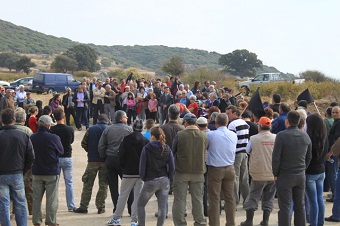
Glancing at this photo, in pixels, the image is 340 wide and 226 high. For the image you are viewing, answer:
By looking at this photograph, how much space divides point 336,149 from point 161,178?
296cm

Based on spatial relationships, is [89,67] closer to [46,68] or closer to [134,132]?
[46,68]

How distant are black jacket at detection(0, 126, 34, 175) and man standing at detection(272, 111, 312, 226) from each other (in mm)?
3644

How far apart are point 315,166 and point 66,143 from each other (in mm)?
4205

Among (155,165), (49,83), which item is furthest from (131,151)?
(49,83)

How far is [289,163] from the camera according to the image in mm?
7988

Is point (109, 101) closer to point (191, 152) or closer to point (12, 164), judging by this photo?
point (191, 152)

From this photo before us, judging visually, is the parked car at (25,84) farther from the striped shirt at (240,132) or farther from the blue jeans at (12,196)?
the blue jeans at (12,196)

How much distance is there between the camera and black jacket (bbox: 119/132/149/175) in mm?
8609

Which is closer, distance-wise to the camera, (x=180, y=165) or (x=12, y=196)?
(x=12, y=196)

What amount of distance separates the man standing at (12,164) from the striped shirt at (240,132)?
361 cm

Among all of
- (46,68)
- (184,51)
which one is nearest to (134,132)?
(46,68)

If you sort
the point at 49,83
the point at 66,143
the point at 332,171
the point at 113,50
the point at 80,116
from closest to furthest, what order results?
the point at 66,143 → the point at 332,171 → the point at 80,116 → the point at 49,83 → the point at 113,50

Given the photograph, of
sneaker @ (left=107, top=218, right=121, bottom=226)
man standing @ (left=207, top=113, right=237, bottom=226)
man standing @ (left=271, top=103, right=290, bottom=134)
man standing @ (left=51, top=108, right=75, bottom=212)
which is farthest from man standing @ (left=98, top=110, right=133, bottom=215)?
man standing @ (left=271, top=103, right=290, bottom=134)

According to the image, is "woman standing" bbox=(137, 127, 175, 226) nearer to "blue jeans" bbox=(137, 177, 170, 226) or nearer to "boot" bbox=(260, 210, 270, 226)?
"blue jeans" bbox=(137, 177, 170, 226)
